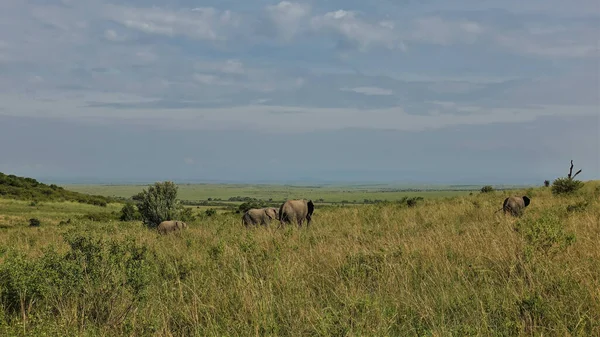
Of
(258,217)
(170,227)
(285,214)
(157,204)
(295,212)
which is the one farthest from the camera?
(157,204)

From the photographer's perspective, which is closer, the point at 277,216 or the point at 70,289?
the point at 70,289

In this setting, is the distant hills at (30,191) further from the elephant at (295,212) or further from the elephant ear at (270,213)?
the elephant at (295,212)

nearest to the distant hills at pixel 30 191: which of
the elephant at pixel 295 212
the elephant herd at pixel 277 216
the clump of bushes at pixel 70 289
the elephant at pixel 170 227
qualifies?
the elephant at pixel 170 227

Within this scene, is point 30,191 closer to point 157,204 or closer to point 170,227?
point 157,204

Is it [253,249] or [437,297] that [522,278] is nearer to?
[437,297]

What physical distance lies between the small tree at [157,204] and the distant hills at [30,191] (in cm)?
1815

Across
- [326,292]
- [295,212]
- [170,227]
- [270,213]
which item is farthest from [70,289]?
[270,213]

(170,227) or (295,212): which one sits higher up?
(295,212)

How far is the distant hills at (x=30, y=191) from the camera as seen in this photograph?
35941 millimetres

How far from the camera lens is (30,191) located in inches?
1519

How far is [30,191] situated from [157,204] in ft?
75.2

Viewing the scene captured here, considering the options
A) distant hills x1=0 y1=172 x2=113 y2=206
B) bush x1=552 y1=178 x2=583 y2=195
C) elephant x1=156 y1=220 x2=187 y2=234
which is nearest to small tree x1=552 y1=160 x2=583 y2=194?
bush x1=552 y1=178 x2=583 y2=195

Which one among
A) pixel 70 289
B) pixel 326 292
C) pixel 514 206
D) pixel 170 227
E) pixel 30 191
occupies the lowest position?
pixel 170 227

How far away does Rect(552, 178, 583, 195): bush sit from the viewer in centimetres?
2402
